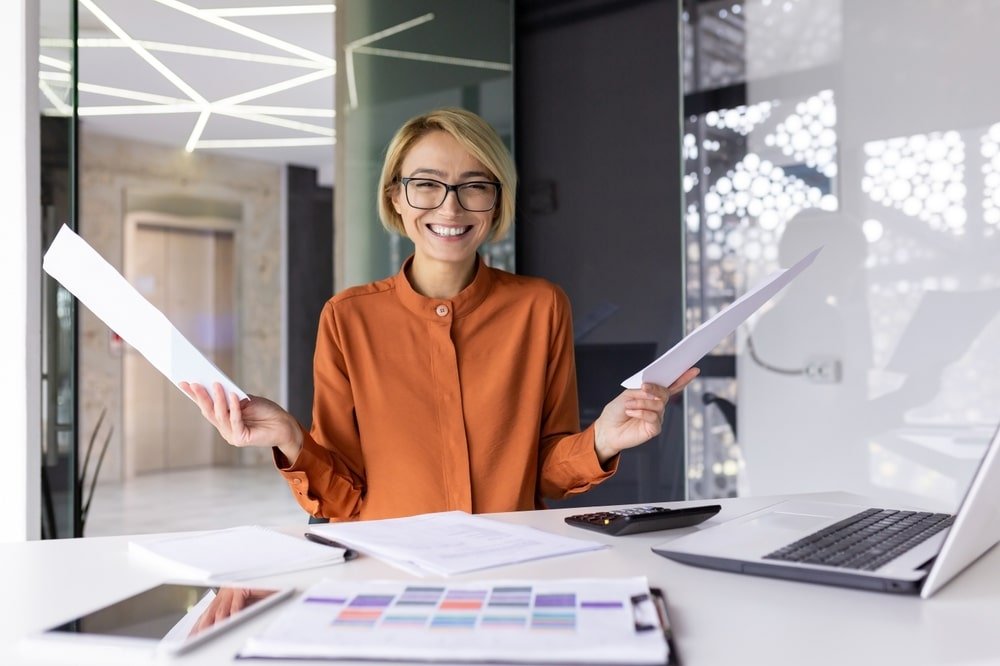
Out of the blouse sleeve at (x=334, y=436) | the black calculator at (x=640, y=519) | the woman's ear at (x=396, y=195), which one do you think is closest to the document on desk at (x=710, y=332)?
the black calculator at (x=640, y=519)

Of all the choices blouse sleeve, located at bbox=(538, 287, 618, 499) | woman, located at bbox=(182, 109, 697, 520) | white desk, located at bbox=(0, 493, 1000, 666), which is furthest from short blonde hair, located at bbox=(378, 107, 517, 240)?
white desk, located at bbox=(0, 493, 1000, 666)

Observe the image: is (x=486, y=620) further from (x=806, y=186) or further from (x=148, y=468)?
(x=148, y=468)

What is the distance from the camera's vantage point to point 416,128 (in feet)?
6.33

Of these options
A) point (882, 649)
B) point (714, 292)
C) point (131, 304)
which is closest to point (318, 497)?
point (131, 304)

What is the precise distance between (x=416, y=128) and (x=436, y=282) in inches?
13.0

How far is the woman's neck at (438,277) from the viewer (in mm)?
1939

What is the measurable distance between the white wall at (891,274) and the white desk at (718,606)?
1939mm

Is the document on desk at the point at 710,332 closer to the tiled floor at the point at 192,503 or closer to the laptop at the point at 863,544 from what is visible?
the laptop at the point at 863,544

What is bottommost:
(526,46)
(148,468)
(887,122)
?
(148,468)

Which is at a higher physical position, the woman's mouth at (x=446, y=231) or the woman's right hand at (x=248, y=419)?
the woman's mouth at (x=446, y=231)

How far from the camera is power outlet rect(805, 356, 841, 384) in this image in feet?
10.4

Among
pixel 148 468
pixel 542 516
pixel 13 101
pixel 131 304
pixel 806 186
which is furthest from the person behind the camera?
pixel 148 468

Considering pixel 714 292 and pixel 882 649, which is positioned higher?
pixel 714 292

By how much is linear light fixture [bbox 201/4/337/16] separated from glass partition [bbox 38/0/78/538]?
541mm
